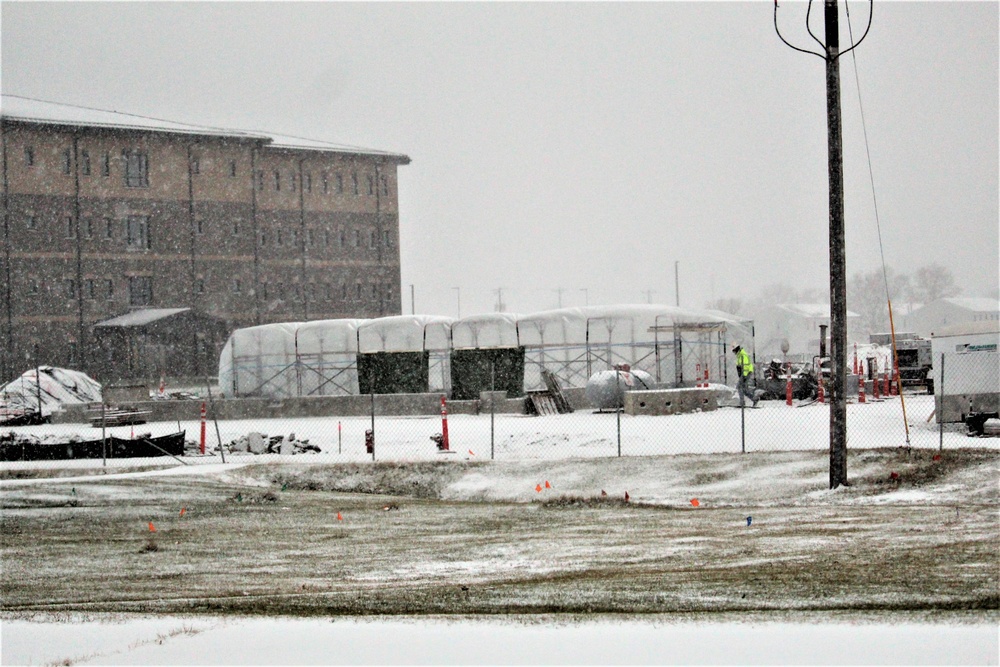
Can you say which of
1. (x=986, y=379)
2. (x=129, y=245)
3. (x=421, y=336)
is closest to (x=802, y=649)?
(x=986, y=379)

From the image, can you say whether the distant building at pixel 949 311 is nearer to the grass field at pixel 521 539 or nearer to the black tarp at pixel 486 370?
the black tarp at pixel 486 370

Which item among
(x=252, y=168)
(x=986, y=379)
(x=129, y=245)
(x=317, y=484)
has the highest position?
(x=252, y=168)

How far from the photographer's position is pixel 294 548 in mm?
14695

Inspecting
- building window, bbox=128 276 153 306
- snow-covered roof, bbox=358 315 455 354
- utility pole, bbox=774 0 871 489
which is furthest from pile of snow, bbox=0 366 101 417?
utility pole, bbox=774 0 871 489

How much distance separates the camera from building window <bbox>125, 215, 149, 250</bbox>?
7019cm

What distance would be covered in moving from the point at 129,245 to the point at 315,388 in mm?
26385

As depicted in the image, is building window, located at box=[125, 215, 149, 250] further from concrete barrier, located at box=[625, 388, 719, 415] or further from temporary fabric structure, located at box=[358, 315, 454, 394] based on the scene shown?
concrete barrier, located at box=[625, 388, 719, 415]

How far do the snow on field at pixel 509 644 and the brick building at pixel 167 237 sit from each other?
60332 millimetres

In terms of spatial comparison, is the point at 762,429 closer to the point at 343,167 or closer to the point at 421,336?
the point at 421,336

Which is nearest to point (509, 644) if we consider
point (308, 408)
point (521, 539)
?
point (521, 539)

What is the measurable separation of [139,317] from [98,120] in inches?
505

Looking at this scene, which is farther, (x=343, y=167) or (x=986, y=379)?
(x=343, y=167)

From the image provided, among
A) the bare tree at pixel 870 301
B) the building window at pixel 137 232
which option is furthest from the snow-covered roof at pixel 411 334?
the bare tree at pixel 870 301

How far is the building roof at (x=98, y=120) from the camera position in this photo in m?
68.4
